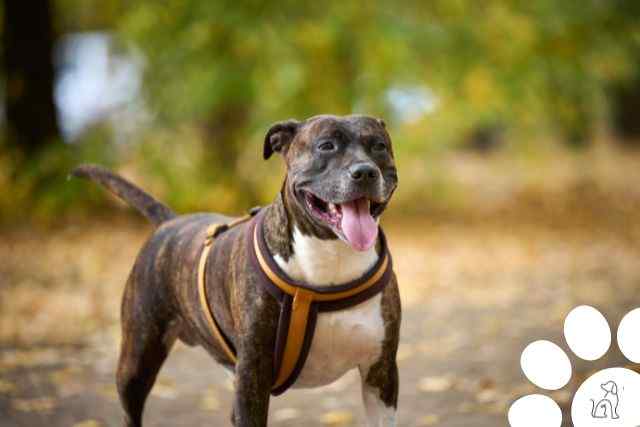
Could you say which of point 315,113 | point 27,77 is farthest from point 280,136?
point 27,77

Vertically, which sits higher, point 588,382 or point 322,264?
point 322,264

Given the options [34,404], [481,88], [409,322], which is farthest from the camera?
[481,88]

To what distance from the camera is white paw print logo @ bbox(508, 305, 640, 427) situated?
4.18 m

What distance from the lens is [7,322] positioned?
8203 millimetres

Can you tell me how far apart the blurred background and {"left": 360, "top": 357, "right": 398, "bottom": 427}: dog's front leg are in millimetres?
3827

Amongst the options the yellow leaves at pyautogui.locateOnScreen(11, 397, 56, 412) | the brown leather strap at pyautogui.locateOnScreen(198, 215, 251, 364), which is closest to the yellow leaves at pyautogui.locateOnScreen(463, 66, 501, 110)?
the yellow leaves at pyautogui.locateOnScreen(11, 397, 56, 412)

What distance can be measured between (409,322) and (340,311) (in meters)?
4.74

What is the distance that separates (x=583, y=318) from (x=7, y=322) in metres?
5.67

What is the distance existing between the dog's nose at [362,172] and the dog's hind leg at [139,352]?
1412 mm

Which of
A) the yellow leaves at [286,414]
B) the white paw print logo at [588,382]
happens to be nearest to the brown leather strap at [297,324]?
the white paw print logo at [588,382]

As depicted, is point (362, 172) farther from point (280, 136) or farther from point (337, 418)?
point (337, 418)

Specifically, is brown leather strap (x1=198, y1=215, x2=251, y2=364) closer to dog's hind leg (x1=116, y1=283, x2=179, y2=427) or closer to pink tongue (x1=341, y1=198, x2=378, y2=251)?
dog's hind leg (x1=116, y1=283, x2=179, y2=427)

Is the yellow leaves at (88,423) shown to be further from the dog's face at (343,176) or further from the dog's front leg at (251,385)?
the dog's face at (343,176)

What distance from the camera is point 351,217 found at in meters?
3.26
